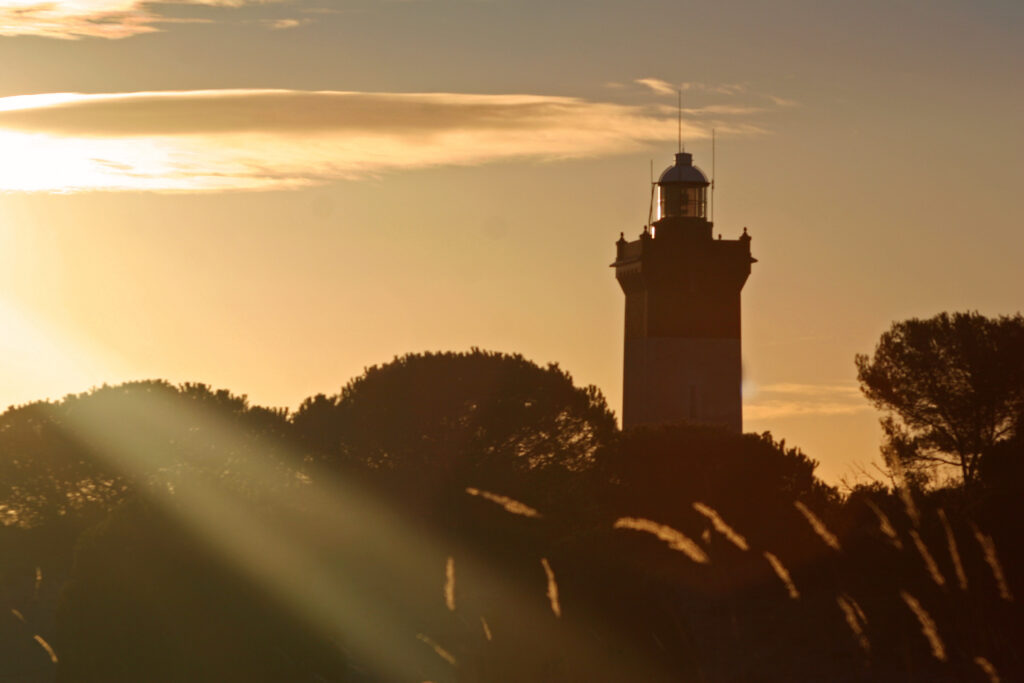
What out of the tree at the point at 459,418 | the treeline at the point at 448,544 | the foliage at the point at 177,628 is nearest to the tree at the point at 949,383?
the treeline at the point at 448,544

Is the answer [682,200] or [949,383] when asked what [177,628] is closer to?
[949,383]

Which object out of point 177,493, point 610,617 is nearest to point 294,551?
point 177,493

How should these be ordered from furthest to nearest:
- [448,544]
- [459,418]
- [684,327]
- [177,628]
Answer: [684,327]
[459,418]
[448,544]
[177,628]

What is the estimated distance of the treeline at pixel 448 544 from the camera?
3731 cm

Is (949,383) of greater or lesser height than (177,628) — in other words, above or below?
above

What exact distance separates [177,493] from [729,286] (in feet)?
114

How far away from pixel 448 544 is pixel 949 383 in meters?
22.0

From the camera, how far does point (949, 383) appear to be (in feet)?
196

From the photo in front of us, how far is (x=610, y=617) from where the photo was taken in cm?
3812

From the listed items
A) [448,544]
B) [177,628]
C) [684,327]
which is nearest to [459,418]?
[448,544]

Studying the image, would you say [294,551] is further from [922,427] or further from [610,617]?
[922,427]

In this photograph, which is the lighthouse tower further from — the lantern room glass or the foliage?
the foliage

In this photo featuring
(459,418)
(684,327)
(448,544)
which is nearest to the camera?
(448,544)

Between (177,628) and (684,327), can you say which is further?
(684,327)
